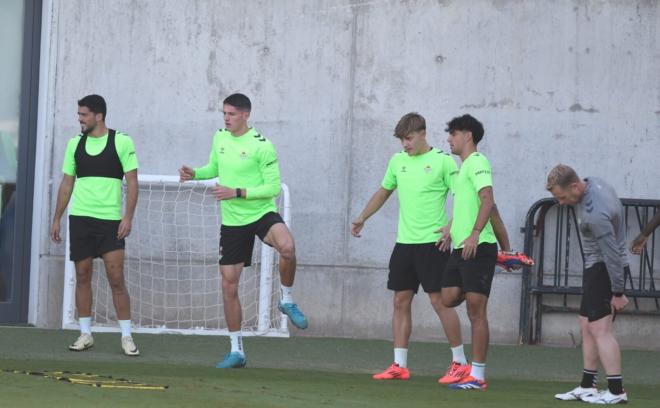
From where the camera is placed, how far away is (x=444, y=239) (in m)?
9.38

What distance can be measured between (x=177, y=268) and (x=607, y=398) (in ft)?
18.1

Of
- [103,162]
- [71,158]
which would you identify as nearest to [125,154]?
[103,162]

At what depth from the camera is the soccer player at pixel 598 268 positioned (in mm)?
8195

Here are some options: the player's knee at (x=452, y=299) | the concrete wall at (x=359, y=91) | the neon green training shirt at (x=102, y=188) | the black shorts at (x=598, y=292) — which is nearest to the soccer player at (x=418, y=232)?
the player's knee at (x=452, y=299)

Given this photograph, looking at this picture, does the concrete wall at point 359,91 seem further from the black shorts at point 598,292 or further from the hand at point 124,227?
the black shorts at point 598,292

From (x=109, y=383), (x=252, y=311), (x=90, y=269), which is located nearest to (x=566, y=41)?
(x=252, y=311)

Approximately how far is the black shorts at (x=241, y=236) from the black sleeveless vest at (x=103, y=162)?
129cm

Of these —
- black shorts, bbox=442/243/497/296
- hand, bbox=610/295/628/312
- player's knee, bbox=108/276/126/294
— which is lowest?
player's knee, bbox=108/276/126/294

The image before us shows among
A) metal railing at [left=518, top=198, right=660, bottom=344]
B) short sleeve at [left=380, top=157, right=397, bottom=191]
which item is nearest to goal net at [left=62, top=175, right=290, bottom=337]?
metal railing at [left=518, top=198, right=660, bottom=344]

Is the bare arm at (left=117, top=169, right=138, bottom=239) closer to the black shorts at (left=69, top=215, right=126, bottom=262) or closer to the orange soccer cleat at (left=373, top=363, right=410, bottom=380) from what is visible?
the black shorts at (left=69, top=215, right=126, bottom=262)

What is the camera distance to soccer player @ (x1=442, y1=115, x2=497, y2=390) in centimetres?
900

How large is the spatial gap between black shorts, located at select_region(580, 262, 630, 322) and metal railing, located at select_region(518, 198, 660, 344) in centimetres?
405

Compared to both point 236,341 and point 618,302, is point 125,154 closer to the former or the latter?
point 236,341

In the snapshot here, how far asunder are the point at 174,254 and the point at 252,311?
0.94m
